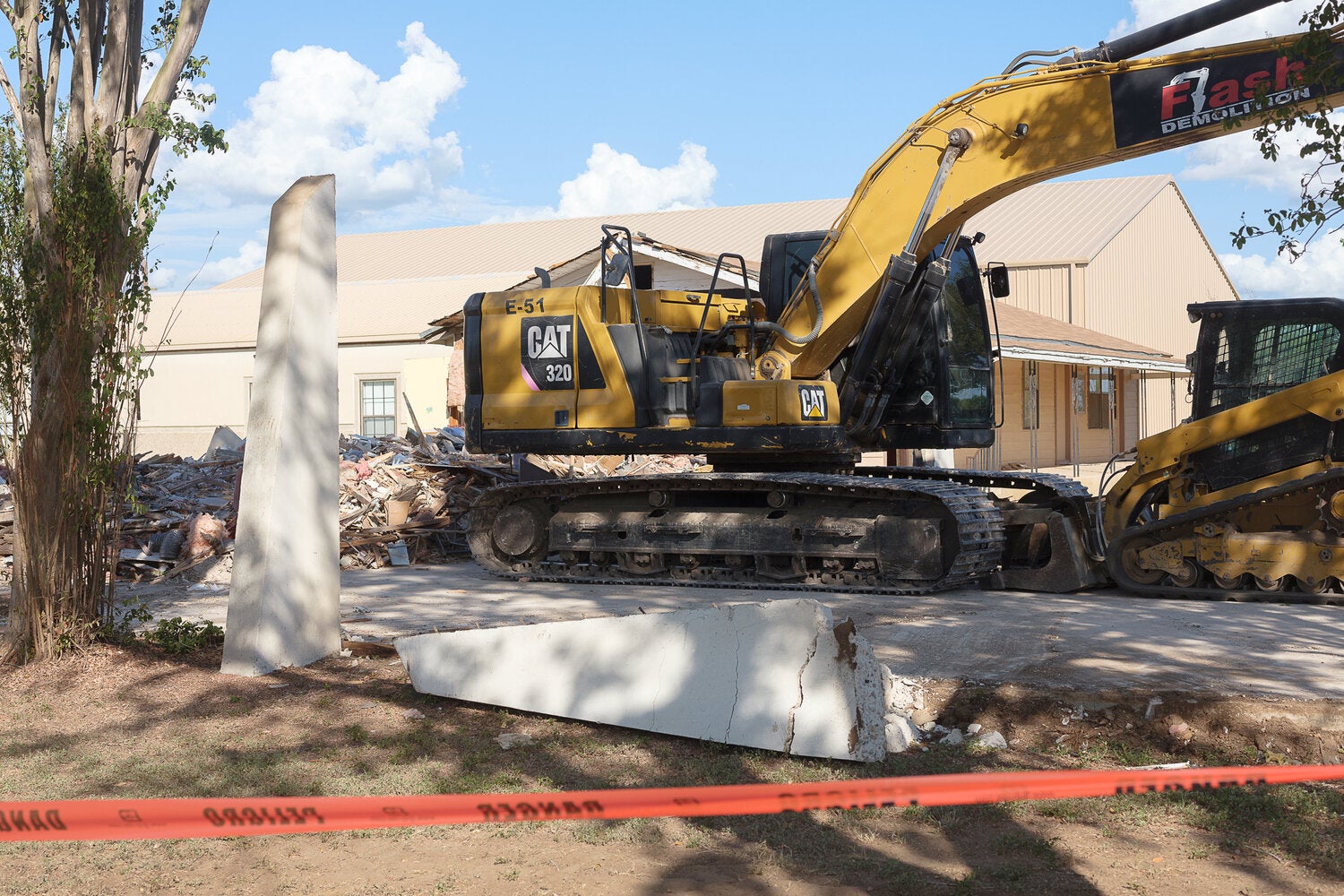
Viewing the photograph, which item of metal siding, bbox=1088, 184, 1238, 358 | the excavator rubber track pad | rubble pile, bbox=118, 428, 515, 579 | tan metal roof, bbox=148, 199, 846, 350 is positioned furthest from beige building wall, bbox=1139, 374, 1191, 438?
the excavator rubber track pad

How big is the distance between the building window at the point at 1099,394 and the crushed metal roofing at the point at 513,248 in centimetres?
300

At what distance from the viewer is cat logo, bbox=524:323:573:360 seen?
11.0 metres

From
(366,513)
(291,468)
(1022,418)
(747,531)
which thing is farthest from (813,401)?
(1022,418)

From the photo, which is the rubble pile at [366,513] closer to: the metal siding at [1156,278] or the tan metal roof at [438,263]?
the tan metal roof at [438,263]

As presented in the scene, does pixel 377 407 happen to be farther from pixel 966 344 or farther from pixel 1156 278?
pixel 1156 278

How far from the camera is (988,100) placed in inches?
382

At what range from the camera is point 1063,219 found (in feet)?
114

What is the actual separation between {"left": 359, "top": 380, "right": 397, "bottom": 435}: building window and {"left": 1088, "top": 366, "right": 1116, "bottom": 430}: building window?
16920 mm

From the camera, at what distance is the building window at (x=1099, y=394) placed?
1255 inches

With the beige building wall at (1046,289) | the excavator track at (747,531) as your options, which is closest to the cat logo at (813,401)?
the excavator track at (747,531)

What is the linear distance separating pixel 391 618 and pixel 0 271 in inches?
135

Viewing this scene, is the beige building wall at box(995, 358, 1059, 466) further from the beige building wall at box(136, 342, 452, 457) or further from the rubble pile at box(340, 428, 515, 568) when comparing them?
the rubble pile at box(340, 428, 515, 568)

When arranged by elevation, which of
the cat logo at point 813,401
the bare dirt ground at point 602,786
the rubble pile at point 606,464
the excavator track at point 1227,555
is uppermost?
the cat logo at point 813,401

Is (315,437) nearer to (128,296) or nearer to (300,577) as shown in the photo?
(300,577)
